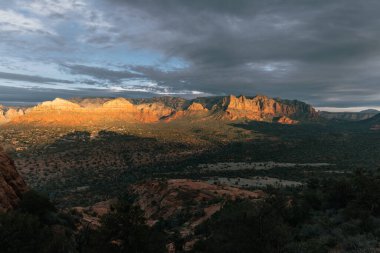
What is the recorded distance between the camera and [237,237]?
1697 centimetres

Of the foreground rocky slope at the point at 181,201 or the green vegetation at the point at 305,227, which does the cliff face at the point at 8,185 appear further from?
the green vegetation at the point at 305,227

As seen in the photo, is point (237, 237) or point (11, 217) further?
point (11, 217)

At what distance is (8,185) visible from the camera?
2852cm

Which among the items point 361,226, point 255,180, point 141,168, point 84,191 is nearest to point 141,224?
point 361,226

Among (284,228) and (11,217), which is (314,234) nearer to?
(284,228)

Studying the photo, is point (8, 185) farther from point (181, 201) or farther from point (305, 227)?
point (181, 201)

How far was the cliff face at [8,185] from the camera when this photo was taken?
26.4 m

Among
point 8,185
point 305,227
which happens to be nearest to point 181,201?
point 8,185

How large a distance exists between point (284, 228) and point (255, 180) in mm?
71900

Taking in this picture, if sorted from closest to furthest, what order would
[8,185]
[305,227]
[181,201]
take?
[305,227]
[8,185]
[181,201]

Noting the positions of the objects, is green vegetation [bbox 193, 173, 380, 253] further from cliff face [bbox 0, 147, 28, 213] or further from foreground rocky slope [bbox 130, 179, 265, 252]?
cliff face [bbox 0, 147, 28, 213]

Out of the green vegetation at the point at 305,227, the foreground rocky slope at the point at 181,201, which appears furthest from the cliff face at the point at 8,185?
the green vegetation at the point at 305,227

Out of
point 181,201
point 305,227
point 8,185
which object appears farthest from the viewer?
point 181,201

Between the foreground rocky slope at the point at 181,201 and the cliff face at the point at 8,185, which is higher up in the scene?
the cliff face at the point at 8,185
